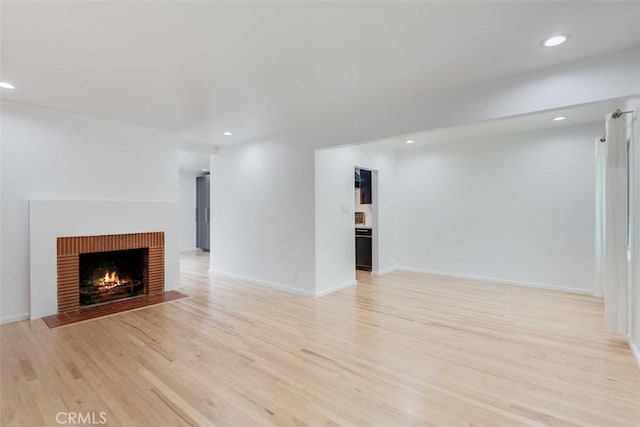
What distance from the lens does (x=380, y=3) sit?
1.97 metres

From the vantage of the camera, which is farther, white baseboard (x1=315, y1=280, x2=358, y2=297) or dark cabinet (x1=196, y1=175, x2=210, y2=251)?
dark cabinet (x1=196, y1=175, x2=210, y2=251)

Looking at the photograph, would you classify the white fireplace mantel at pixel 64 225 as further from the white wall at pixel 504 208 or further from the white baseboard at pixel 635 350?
the white baseboard at pixel 635 350

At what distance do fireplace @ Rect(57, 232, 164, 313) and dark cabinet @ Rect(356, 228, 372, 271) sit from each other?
3816 millimetres

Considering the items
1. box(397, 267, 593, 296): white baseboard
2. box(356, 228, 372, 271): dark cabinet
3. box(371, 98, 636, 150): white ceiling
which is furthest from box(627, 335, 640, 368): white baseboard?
box(356, 228, 372, 271): dark cabinet

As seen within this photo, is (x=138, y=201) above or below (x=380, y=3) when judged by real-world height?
below

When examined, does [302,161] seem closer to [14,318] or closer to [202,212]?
[14,318]

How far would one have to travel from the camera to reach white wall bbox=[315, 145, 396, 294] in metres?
4.88

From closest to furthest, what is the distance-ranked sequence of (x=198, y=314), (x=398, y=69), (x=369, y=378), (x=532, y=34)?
1. (x=532, y=34)
2. (x=369, y=378)
3. (x=398, y=69)
4. (x=198, y=314)

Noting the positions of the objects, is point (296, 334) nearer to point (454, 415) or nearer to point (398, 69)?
point (454, 415)

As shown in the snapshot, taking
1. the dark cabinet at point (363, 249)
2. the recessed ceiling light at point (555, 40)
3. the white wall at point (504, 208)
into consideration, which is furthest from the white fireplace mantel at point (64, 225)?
the recessed ceiling light at point (555, 40)

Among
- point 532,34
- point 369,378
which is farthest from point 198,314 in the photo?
point 532,34

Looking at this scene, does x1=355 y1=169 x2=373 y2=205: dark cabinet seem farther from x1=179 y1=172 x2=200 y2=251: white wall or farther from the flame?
x1=179 y1=172 x2=200 y2=251: white wall

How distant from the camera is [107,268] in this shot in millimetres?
4766

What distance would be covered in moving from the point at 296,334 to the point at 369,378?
42.4 inches
